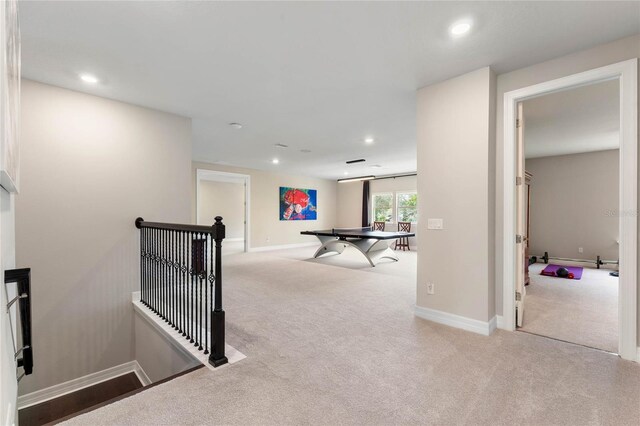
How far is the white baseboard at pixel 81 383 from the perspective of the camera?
2816mm

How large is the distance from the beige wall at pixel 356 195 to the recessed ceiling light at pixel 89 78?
829cm

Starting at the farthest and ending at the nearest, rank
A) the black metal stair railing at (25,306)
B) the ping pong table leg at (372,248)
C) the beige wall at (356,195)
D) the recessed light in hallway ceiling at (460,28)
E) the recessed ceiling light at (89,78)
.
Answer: the beige wall at (356,195) < the ping pong table leg at (372,248) < the recessed ceiling light at (89,78) < the recessed light in hallway ceiling at (460,28) < the black metal stair railing at (25,306)

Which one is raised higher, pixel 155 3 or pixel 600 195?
pixel 155 3

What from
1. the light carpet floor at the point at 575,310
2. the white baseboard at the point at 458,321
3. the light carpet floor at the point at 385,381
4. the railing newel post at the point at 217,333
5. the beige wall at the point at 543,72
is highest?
the beige wall at the point at 543,72

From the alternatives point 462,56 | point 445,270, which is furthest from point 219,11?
point 445,270

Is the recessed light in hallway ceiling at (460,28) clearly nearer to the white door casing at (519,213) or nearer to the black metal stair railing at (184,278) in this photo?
the white door casing at (519,213)

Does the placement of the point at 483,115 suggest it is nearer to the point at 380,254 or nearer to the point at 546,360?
the point at 546,360

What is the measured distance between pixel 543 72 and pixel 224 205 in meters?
11.0

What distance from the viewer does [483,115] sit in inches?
105

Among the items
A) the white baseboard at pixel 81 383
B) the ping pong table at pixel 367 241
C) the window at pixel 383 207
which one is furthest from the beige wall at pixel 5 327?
the window at pixel 383 207

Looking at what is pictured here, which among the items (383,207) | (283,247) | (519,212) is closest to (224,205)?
(283,247)

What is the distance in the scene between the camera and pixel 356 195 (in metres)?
10.8

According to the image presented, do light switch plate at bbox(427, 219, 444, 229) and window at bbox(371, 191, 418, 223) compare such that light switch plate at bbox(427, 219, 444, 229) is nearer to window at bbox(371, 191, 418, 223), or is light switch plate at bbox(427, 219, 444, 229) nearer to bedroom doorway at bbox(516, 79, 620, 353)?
bedroom doorway at bbox(516, 79, 620, 353)

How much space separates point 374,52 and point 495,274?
2.34 metres
